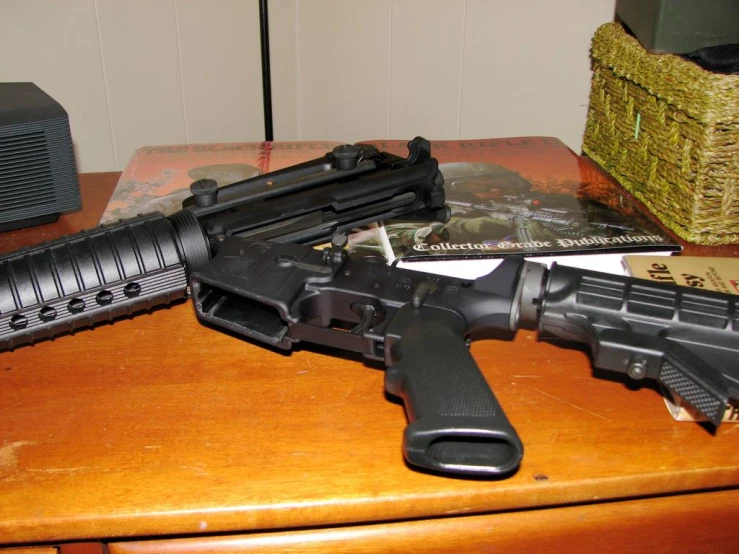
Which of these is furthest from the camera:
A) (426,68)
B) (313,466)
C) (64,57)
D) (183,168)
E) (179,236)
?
(426,68)

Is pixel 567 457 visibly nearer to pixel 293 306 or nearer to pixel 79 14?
pixel 293 306

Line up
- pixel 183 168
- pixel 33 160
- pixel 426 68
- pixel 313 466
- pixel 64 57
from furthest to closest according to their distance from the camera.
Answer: pixel 426 68, pixel 64 57, pixel 183 168, pixel 33 160, pixel 313 466

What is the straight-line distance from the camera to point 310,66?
4.34ft

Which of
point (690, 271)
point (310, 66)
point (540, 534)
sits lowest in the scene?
point (540, 534)

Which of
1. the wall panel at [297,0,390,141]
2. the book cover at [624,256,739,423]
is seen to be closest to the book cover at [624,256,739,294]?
the book cover at [624,256,739,423]

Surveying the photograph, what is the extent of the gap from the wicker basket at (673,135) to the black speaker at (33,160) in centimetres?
66

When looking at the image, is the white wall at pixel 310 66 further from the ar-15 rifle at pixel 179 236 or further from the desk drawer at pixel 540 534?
the desk drawer at pixel 540 534

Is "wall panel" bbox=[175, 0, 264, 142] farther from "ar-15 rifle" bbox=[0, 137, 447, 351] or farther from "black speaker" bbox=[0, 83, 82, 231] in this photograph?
"ar-15 rifle" bbox=[0, 137, 447, 351]

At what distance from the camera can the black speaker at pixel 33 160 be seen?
72 centimetres

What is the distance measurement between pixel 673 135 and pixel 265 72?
2.23 feet

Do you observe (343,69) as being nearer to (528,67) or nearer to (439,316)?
(528,67)

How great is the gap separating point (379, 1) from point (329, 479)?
0.97 meters

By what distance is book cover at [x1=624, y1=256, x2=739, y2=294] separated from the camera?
65cm

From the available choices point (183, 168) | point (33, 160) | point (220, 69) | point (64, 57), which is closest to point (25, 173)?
point (33, 160)
